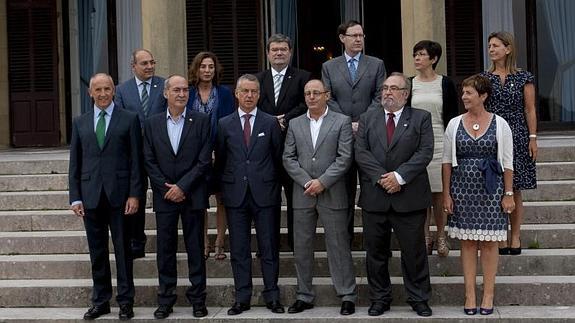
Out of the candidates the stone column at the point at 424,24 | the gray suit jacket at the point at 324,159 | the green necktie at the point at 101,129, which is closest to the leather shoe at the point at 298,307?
the gray suit jacket at the point at 324,159

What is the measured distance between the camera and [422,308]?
6.50m

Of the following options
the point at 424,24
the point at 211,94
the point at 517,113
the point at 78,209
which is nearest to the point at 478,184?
the point at 517,113

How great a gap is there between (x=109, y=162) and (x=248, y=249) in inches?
52.6

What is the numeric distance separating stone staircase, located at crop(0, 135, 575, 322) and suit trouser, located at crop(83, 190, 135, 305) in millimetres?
223

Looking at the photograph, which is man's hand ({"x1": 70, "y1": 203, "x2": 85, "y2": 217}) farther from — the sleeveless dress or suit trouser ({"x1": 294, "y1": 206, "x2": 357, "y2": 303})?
the sleeveless dress

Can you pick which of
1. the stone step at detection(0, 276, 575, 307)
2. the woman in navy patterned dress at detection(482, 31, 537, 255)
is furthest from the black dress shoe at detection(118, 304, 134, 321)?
the woman in navy patterned dress at detection(482, 31, 537, 255)

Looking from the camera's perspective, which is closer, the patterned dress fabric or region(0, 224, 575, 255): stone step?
the patterned dress fabric

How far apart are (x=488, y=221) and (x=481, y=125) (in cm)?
75

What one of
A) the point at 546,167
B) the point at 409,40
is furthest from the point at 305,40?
the point at 546,167

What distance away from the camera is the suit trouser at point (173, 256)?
675 cm

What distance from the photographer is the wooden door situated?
14.8 meters

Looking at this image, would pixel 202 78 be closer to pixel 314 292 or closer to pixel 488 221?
pixel 314 292

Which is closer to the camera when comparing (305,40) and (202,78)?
(202,78)

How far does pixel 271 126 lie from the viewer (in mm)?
6902
